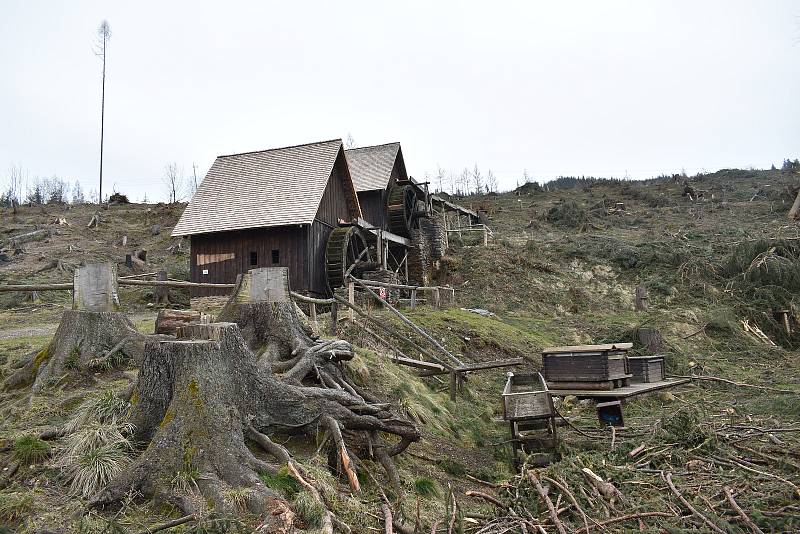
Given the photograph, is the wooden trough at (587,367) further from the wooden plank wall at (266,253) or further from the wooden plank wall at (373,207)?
the wooden plank wall at (373,207)

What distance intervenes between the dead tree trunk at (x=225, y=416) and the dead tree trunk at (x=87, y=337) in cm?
195

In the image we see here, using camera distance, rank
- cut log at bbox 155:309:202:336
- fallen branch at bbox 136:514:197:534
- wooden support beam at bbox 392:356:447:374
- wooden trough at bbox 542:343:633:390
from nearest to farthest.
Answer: fallen branch at bbox 136:514:197:534 < cut log at bbox 155:309:202:336 < wooden trough at bbox 542:343:633:390 < wooden support beam at bbox 392:356:447:374

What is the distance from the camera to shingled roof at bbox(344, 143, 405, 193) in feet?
91.0

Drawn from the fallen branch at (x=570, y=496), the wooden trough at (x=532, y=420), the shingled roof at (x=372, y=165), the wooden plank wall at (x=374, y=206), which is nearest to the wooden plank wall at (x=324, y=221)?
the wooden plank wall at (x=374, y=206)

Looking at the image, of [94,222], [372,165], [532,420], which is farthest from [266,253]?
[94,222]

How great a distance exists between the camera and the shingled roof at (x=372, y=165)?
91.0 feet

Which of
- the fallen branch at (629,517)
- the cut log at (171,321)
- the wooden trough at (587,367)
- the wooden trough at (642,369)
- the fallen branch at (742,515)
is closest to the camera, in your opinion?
the fallen branch at (742,515)

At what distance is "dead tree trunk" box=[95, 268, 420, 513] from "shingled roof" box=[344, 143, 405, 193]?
21.5m

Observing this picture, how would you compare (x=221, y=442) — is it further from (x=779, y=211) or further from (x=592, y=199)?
(x=592, y=199)

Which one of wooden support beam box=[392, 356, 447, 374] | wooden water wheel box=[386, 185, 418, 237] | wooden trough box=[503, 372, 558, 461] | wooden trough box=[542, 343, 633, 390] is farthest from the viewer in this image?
wooden water wheel box=[386, 185, 418, 237]

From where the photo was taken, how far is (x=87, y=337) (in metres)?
7.03

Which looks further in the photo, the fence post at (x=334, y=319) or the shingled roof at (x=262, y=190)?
the shingled roof at (x=262, y=190)

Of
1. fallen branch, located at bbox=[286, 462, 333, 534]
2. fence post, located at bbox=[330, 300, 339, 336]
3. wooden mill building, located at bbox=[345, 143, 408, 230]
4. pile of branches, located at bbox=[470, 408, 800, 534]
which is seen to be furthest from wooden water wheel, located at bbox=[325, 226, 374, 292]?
fallen branch, located at bbox=[286, 462, 333, 534]

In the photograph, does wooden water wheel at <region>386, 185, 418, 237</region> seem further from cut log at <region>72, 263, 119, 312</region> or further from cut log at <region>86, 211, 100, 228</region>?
cut log at <region>72, 263, 119, 312</region>
